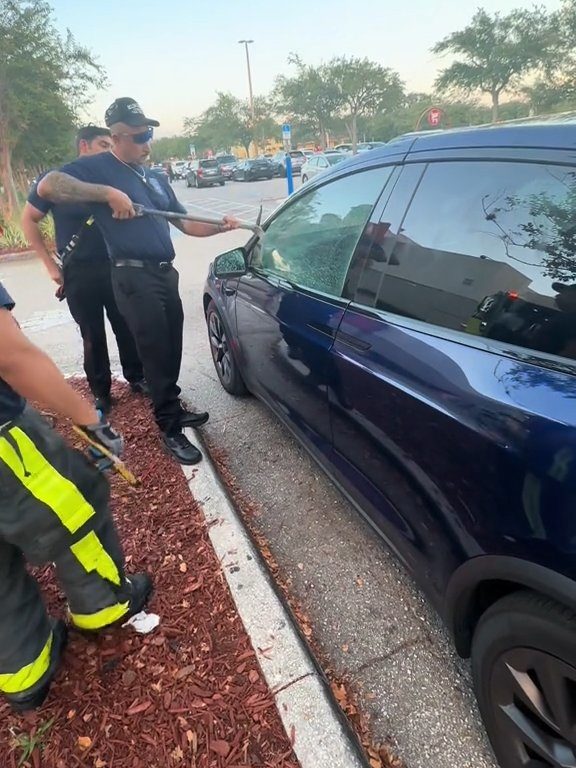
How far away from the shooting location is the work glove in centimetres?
172

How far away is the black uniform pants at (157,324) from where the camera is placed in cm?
292

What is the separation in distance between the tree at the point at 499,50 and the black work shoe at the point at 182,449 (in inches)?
1330

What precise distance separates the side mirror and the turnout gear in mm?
1609

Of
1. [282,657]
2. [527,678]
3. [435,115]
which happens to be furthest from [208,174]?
[527,678]

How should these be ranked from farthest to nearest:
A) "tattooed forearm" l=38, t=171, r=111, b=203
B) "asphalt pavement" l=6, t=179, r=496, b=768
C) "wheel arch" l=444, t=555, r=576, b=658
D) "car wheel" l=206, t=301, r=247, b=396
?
"car wheel" l=206, t=301, r=247, b=396, "tattooed forearm" l=38, t=171, r=111, b=203, "asphalt pavement" l=6, t=179, r=496, b=768, "wheel arch" l=444, t=555, r=576, b=658

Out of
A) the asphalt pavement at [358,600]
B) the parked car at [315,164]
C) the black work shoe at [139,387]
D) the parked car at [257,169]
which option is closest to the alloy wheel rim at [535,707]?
the asphalt pavement at [358,600]

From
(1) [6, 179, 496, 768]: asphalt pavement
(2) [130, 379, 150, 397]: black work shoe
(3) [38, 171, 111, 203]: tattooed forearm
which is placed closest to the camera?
(1) [6, 179, 496, 768]: asphalt pavement

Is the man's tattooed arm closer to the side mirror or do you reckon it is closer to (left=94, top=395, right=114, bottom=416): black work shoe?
the side mirror

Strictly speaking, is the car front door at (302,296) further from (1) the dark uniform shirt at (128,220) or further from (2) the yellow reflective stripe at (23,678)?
(2) the yellow reflective stripe at (23,678)

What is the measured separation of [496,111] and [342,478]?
116 feet

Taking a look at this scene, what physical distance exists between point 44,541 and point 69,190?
1954mm

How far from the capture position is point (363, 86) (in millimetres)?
44719

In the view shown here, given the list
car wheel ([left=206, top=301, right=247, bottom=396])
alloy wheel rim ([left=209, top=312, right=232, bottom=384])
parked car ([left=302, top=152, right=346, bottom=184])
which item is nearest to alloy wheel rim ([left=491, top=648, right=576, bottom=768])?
car wheel ([left=206, top=301, right=247, bottom=396])

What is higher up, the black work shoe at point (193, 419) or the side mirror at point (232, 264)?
the side mirror at point (232, 264)
